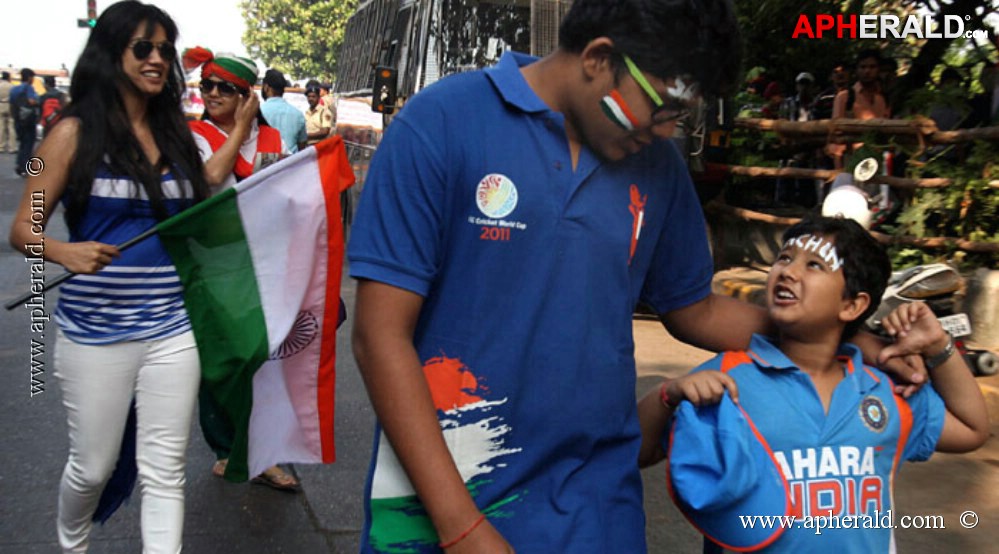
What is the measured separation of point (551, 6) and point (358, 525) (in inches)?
216

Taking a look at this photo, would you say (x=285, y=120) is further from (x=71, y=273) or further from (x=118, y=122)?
(x=71, y=273)

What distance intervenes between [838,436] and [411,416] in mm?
1092

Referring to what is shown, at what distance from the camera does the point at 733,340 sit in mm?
2258

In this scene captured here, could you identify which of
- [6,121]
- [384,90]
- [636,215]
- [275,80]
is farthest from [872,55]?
[6,121]

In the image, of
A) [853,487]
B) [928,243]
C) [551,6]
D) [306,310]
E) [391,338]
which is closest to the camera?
[391,338]

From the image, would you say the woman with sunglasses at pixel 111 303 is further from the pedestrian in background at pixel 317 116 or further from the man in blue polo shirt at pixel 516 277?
the pedestrian in background at pixel 317 116

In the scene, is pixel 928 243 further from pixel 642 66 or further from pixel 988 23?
pixel 642 66

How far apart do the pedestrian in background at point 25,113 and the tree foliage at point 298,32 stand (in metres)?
36.8

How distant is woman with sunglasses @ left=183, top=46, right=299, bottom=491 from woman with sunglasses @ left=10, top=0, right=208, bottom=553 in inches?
31.8

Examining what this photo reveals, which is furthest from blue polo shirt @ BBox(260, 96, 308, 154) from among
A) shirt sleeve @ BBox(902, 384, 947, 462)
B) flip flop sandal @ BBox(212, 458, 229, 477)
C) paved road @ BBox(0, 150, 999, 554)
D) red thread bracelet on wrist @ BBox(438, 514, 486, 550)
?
red thread bracelet on wrist @ BBox(438, 514, 486, 550)

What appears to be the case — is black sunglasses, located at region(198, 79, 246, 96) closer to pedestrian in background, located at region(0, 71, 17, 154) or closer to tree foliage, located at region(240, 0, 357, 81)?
pedestrian in background, located at region(0, 71, 17, 154)

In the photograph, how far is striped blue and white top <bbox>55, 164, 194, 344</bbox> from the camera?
3.10m

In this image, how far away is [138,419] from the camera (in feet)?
10.4

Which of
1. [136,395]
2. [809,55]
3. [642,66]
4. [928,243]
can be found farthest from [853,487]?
[809,55]
